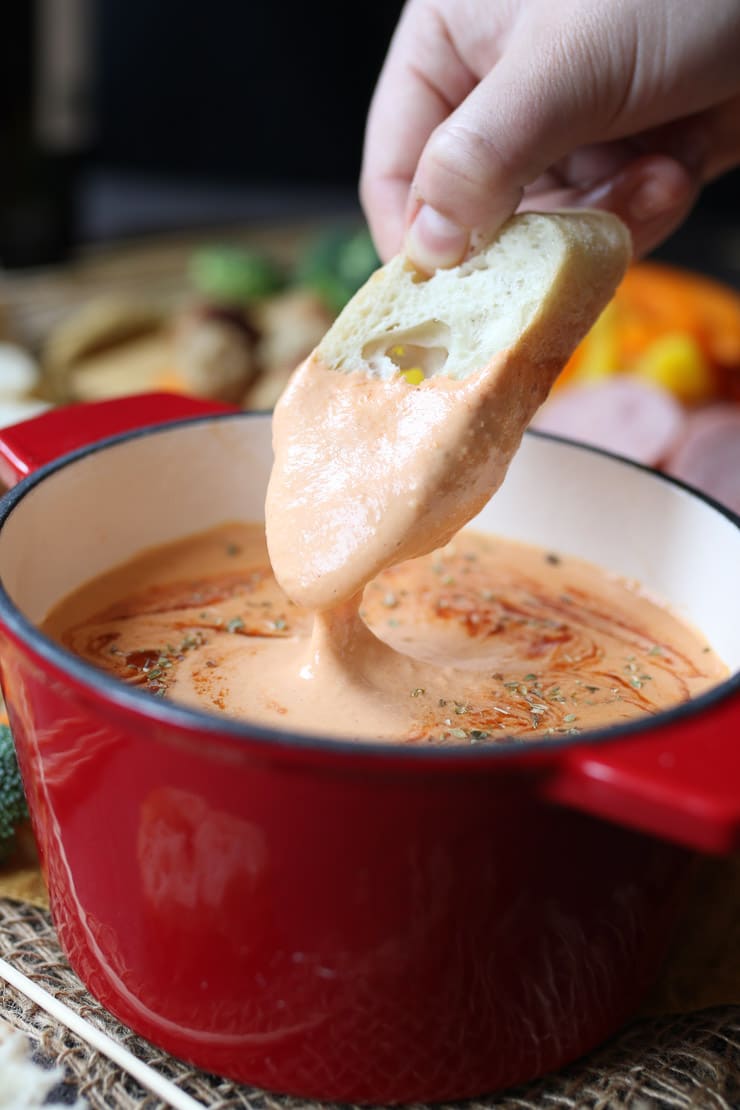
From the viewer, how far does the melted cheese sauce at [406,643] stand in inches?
43.2

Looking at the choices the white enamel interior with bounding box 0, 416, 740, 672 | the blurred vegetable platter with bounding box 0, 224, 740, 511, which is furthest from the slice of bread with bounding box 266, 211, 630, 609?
the blurred vegetable platter with bounding box 0, 224, 740, 511

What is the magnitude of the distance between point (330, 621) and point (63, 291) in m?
2.13

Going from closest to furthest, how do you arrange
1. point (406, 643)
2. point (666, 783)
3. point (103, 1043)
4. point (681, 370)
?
point (666, 783), point (103, 1043), point (406, 643), point (681, 370)

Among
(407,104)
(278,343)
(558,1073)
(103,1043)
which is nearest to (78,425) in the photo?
(407,104)

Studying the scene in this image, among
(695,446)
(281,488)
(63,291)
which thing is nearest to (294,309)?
(63,291)

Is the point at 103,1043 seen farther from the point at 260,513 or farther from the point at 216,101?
the point at 216,101

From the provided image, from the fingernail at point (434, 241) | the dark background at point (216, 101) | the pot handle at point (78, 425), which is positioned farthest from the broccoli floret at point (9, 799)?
the dark background at point (216, 101)

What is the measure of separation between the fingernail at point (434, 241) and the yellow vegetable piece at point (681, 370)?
1.32 m

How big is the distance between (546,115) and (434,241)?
0.53 feet

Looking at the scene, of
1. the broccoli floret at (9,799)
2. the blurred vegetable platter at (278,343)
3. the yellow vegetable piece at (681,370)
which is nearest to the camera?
the broccoli floret at (9,799)

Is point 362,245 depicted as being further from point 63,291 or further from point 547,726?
point 547,726

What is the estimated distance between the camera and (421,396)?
3.55 feet

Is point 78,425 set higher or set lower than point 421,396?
lower

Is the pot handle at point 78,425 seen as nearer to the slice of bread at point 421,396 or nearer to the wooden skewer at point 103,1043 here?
the slice of bread at point 421,396
